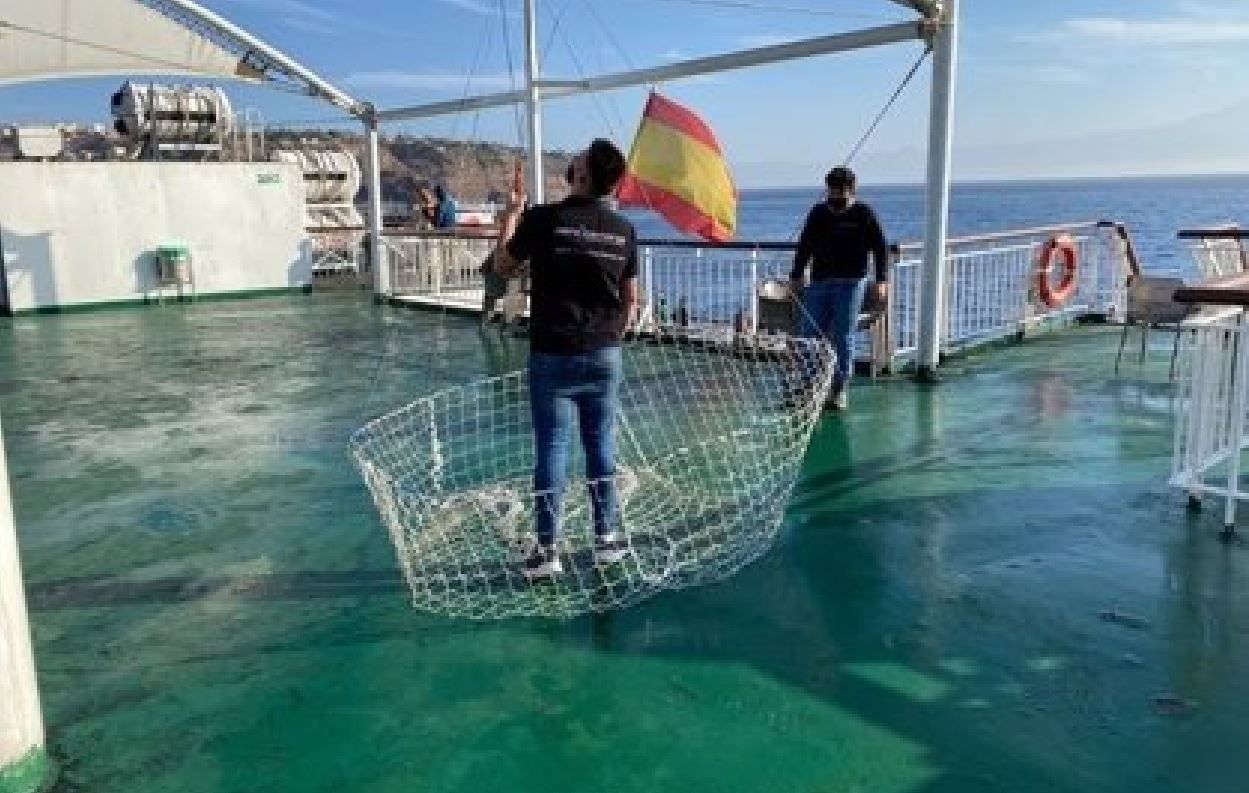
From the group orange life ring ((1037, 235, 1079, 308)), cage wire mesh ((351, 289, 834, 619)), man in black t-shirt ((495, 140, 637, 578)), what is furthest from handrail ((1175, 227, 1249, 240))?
man in black t-shirt ((495, 140, 637, 578))

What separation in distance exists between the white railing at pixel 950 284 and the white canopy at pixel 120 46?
6.30 meters

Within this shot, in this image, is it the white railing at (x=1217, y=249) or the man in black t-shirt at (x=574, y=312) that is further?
the white railing at (x=1217, y=249)

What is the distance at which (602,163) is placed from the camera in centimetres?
360

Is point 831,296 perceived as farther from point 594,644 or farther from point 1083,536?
point 594,644

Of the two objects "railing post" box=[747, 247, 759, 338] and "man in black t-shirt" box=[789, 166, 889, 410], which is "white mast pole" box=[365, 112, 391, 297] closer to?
"railing post" box=[747, 247, 759, 338]

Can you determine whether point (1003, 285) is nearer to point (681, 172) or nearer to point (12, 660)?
point (681, 172)

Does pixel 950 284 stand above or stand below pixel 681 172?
below

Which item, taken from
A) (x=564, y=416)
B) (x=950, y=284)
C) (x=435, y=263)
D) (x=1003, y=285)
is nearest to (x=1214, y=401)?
(x=564, y=416)

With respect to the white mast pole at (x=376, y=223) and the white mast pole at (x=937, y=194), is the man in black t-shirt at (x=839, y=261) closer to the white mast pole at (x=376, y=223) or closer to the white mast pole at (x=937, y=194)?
the white mast pole at (x=937, y=194)

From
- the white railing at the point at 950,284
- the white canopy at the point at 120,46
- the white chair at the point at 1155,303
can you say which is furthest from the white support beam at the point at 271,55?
the white chair at the point at 1155,303

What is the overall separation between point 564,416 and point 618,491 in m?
0.90

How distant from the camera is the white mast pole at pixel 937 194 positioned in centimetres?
728

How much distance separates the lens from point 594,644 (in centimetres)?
341

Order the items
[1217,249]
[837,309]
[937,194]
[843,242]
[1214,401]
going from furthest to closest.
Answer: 1. [1217,249]
2. [937,194]
3. [837,309]
4. [843,242]
5. [1214,401]
